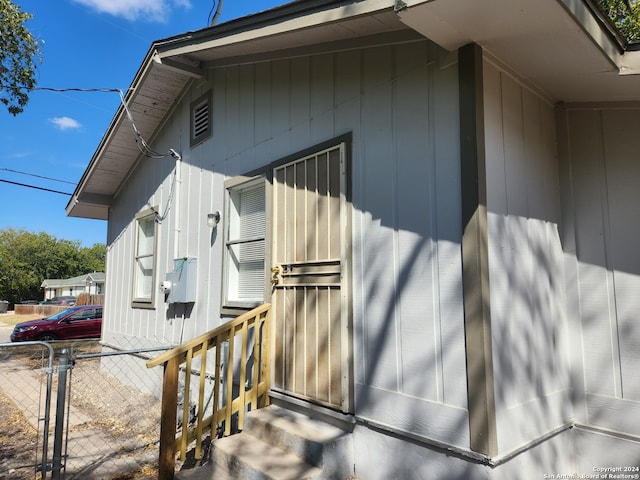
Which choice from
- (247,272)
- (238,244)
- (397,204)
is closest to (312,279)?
(397,204)

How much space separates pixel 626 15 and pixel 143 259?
839 cm

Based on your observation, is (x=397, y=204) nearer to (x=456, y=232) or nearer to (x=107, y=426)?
(x=456, y=232)

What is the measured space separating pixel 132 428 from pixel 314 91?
A: 413 centimetres

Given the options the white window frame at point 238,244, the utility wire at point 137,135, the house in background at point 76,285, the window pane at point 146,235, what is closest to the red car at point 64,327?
the window pane at point 146,235

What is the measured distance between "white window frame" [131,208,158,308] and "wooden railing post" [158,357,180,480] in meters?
3.43

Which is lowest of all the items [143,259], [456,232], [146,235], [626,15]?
[456,232]

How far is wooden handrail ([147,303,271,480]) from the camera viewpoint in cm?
320

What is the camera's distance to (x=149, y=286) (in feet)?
22.2

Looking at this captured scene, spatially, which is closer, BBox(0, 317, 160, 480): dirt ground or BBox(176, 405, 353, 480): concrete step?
BBox(176, 405, 353, 480): concrete step

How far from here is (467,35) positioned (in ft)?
7.61

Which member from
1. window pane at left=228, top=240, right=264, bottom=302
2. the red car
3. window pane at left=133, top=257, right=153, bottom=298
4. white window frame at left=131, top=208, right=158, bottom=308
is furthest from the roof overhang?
A: the red car

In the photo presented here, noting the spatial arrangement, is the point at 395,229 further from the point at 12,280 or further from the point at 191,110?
the point at 12,280

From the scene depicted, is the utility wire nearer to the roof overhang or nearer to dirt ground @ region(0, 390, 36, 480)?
the roof overhang

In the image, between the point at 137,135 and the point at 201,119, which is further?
the point at 137,135
